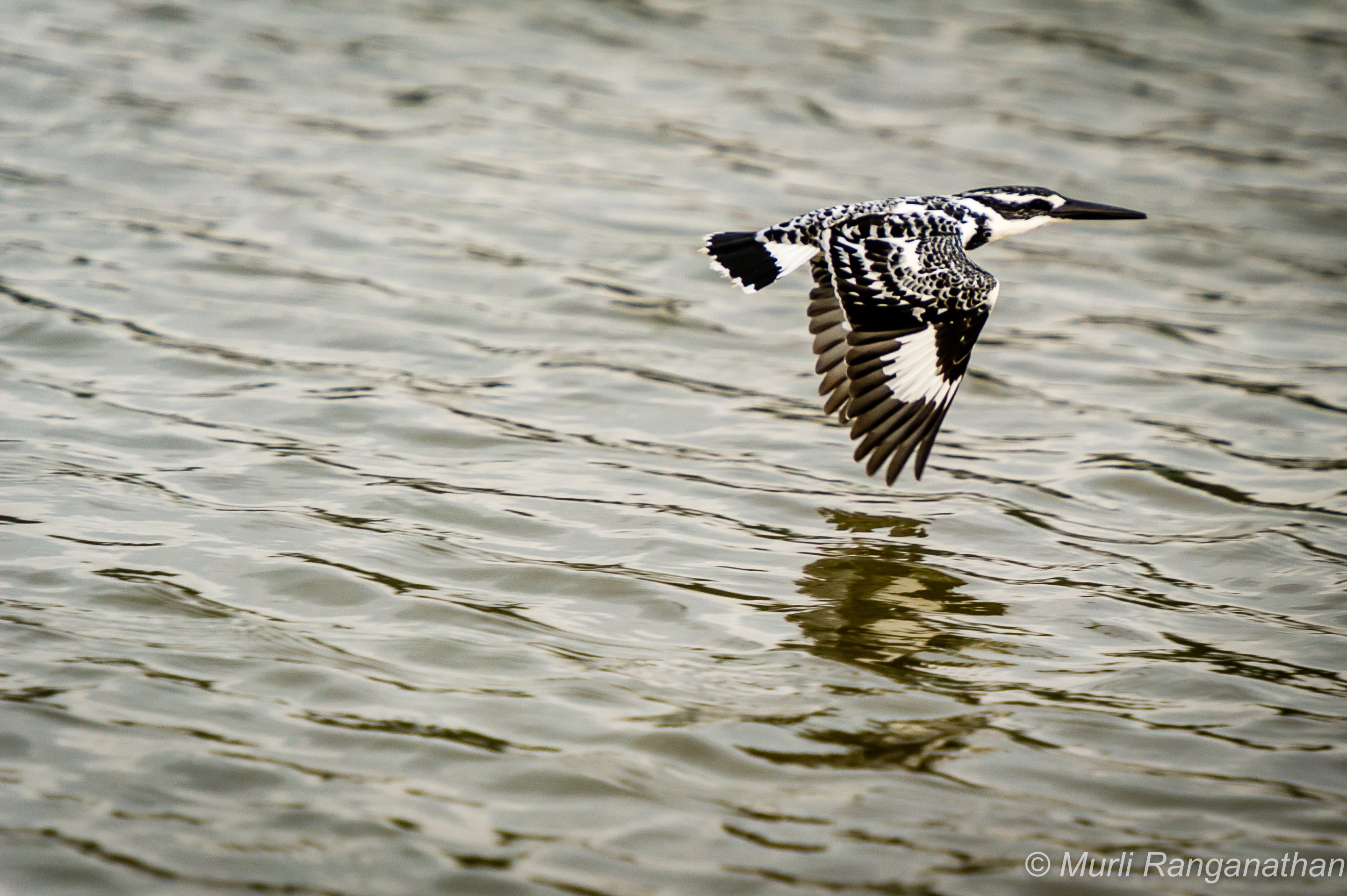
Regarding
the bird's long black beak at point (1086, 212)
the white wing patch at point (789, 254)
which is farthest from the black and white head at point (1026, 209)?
the white wing patch at point (789, 254)

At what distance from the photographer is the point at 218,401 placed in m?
5.52

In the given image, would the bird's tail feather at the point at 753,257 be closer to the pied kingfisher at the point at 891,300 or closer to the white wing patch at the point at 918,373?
the pied kingfisher at the point at 891,300

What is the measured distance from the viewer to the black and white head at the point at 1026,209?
17.7 feet

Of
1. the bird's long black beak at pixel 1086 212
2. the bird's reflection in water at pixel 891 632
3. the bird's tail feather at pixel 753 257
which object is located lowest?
the bird's reflection in water at pixel 891 632

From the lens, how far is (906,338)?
4.79 m

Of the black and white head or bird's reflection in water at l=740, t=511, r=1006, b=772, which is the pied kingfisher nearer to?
bird's reflection in water at l=740, t=511, r=1006, b=772

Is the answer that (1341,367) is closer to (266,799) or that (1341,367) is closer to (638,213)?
(638,213)

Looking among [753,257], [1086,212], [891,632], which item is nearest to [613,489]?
[753,257]

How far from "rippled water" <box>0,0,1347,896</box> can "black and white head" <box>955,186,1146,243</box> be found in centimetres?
95

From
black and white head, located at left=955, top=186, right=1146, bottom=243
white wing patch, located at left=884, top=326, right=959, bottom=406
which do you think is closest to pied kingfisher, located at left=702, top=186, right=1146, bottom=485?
white wing patch, located at left=884, top=326, right=959, bottom=406

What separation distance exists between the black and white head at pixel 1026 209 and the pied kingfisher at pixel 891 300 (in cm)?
38

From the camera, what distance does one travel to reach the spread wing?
4.75 metres

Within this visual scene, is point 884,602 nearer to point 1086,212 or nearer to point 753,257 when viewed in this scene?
point 753,257

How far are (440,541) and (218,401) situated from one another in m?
1.54
